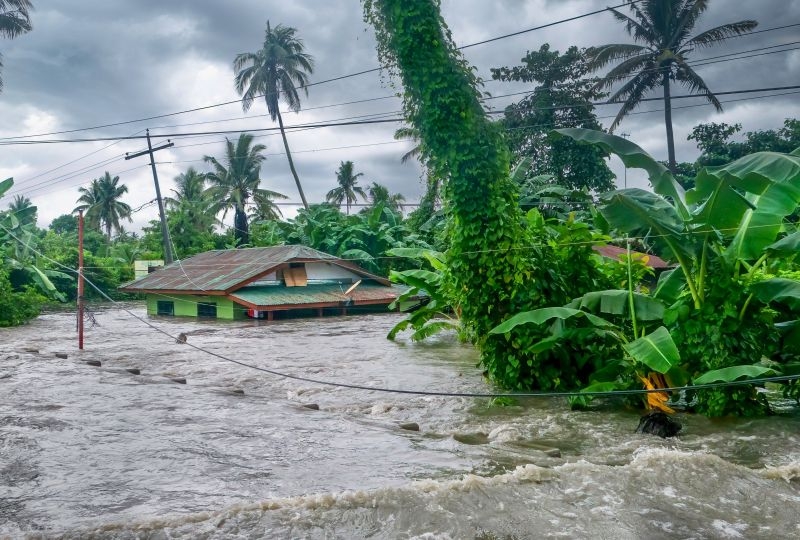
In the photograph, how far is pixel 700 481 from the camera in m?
6.66

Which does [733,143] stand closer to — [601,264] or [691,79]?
[691,79]

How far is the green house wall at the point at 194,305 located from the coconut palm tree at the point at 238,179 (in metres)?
11.0

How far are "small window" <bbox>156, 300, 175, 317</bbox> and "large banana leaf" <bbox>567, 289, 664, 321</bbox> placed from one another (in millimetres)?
24632

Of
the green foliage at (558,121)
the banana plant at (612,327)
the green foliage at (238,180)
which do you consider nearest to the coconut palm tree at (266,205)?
the green foliage at (238,180)

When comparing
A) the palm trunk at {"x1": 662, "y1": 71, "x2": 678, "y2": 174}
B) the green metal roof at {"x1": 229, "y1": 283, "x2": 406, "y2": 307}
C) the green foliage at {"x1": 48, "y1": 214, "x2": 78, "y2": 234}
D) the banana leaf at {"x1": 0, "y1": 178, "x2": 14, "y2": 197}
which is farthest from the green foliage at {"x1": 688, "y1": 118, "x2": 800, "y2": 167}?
the green foliage at {"x1": 48, "y1": 214, "x2": 78, "y2": 234}

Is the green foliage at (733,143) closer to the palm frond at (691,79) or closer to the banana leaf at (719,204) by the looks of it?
the palm frond at (691,79)

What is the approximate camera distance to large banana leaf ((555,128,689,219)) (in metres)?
9.40

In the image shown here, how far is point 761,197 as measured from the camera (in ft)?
29.5

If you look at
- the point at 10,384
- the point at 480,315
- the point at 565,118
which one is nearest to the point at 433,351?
the point at 480,315

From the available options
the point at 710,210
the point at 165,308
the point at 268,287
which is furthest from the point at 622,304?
the point at 165,308

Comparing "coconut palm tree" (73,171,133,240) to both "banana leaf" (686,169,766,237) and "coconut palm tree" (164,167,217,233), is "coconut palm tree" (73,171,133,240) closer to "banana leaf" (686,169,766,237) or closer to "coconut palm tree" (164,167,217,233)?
"coconut palm tree" (164,167,217,233)

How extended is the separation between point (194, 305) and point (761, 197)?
24.9 meters

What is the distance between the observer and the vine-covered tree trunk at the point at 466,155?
11023mm

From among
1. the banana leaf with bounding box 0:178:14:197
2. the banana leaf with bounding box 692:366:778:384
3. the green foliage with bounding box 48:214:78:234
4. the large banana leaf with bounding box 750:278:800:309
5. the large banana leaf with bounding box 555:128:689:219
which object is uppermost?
the green foliage with bounding box 48:214:78:234
